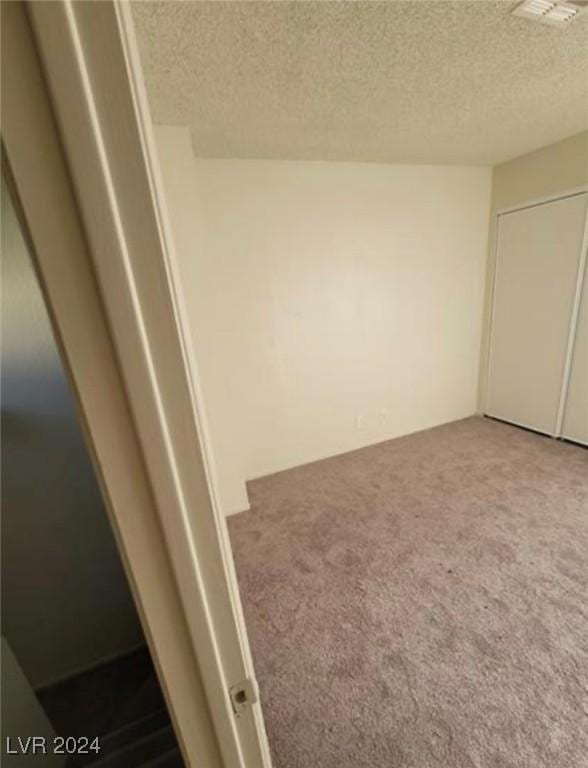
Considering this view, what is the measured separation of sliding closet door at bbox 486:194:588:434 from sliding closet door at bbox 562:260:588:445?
75 millimetres

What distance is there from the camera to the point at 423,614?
155 cm

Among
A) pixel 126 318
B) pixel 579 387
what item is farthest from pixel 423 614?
pixel 579 387

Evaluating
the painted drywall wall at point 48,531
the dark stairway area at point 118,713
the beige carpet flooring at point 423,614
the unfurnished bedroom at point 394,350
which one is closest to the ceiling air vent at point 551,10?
the unfurnished bedroom at point 394,350

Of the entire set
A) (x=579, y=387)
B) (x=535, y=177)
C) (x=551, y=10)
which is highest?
(x=551, y=10)

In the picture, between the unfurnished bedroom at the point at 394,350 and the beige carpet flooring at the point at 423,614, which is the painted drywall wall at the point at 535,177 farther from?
the beige carpet flooring at the point at 423,614

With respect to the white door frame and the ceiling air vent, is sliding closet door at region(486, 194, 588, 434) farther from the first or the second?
the white door frame

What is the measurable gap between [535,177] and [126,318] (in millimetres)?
3639

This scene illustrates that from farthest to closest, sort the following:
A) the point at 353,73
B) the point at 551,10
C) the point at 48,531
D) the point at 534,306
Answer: the point at 534,306
the point at 353,73
the point at 551,10
the point at 48,531

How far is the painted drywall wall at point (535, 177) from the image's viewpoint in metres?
2.52

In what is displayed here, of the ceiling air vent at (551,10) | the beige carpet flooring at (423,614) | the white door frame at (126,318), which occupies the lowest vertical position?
the beige carpet flooring at (423,614)

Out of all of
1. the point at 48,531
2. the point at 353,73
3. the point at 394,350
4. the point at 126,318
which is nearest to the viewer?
the point at 126,318

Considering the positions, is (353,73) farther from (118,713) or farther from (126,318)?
(118,713)

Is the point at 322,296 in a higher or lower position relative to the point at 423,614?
higher

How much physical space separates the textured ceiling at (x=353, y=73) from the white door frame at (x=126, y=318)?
126 centimetres
